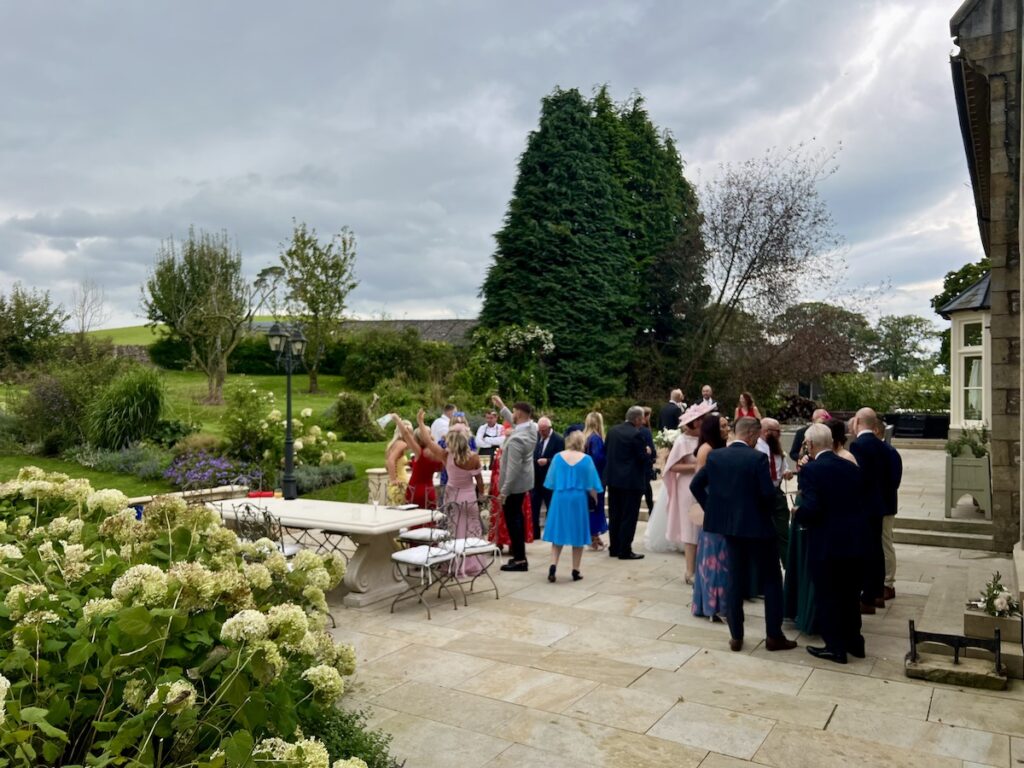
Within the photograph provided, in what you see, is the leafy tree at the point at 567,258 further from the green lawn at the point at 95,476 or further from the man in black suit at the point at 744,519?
the man in black suit at the point at 744,519

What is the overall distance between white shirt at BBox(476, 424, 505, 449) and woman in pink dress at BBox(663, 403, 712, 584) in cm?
347

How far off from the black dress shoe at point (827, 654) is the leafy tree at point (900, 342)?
56.9 meters

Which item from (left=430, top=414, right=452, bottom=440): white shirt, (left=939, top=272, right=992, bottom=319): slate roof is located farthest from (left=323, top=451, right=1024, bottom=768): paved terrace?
(left=939, top=272, right=992, bottom=319): slate roof

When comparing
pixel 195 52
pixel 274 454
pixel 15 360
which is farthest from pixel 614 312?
pixel 15 360

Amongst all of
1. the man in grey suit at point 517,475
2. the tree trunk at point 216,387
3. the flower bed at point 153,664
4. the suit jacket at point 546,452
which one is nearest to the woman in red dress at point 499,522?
the suit jacket at point 546,452

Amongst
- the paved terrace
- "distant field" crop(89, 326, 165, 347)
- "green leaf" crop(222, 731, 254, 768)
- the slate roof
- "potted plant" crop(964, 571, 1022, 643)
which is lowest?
the paved terrace

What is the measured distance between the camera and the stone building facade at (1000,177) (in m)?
6.97

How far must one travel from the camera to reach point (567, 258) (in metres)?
24.9

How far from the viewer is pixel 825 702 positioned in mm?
4816

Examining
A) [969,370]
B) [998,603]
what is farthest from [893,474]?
[969,370]

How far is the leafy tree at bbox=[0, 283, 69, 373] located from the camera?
2842 cm

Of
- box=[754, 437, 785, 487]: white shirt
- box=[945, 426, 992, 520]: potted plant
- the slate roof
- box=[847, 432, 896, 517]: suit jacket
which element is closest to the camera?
box=[847, 432, 896, 517]: suit jacket

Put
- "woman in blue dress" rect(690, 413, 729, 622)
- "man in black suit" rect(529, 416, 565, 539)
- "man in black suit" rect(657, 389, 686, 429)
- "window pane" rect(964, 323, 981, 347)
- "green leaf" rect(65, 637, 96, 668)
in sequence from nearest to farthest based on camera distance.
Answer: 1. "green leaf" rect(65, 637, 96, 668)
2. "woman in blue dress" rect(690, 413, 729, 622)
3. "man in black suit" rect(529, 416, 565, 539)
4. "man in black suit" rect(657, 389, 686, 429)
5. "window pane" rect(964, 323, 981, 347)

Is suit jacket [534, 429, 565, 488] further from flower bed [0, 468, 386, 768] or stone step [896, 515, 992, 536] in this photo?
flower bed [0, 468, 386, 768]
